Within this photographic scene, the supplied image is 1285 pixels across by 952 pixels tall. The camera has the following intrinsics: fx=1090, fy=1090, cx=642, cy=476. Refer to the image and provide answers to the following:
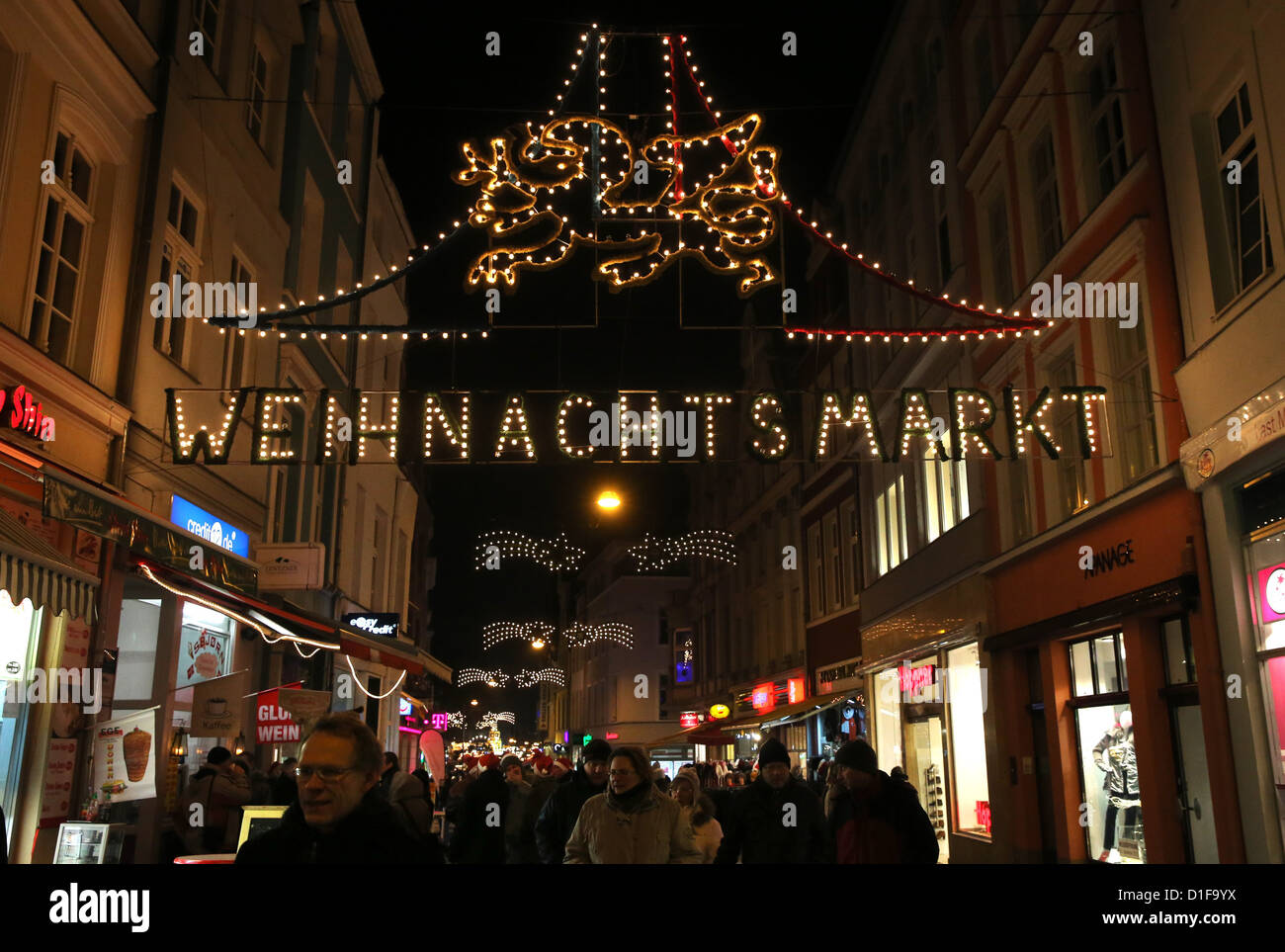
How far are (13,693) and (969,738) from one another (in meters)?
14.6

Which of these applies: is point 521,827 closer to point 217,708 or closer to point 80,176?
point 217,708

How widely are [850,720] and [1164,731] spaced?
15.5m

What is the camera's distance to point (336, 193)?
22078 mm

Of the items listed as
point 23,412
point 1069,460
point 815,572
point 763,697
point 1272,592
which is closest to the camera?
point 23,412

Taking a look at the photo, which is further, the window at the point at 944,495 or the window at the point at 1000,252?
the window at the point at 944,495

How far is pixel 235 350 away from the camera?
16.0 meters

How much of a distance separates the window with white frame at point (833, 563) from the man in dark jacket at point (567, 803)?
20.9 meters

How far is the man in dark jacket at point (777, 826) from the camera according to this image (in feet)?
24.2

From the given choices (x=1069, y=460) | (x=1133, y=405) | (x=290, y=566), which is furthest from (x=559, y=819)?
(x=1069, y=460)

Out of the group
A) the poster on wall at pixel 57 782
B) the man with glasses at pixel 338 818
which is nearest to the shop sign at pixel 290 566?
the poster on wall at pixel 57 782

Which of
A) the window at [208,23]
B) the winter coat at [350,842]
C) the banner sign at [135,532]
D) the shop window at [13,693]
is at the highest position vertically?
the window at [208,23]

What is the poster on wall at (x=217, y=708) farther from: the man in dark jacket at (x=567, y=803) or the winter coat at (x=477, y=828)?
the man in dark jacket at (x=567, y=803)

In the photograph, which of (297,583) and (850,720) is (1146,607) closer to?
(297,583)
